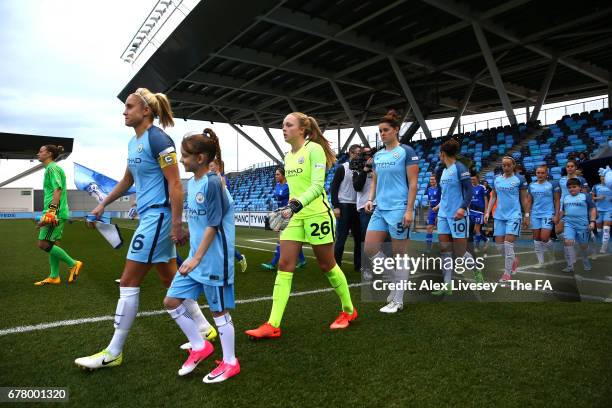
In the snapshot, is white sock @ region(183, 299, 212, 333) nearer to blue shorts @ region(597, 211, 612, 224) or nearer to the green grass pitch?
the green grass pitch

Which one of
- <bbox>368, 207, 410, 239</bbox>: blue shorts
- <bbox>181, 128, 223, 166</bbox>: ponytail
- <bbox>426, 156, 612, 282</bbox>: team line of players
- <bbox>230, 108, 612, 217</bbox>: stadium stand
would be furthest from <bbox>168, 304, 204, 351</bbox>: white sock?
<bbox>230, 108, 612, 217</bbox>: stadium stand

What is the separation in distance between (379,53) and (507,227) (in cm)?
1754

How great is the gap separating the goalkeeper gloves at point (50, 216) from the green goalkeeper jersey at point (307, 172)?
387cm

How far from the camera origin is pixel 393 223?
13.7 feet

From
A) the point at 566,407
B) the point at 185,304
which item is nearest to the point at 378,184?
the point at 185,304

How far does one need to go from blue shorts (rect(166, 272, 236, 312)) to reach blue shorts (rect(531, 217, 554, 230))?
6.45m

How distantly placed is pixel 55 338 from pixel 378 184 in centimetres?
336

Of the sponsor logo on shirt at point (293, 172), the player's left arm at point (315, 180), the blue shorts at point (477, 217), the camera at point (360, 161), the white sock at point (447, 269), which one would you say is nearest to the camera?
the player's left arm at point (315, 180)

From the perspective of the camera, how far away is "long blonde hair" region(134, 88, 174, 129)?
9.45ft

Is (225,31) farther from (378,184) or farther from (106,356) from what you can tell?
(106,356)

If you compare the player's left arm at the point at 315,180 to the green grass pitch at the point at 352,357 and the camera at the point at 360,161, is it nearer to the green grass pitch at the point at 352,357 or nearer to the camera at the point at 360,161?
the green grass pitch at the point at 352,357

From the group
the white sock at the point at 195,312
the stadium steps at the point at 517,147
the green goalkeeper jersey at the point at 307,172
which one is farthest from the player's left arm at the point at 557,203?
the stadium steps at the point at 517,147

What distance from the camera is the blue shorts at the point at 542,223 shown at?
7.07m

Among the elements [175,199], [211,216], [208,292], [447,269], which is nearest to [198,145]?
[175,199]
